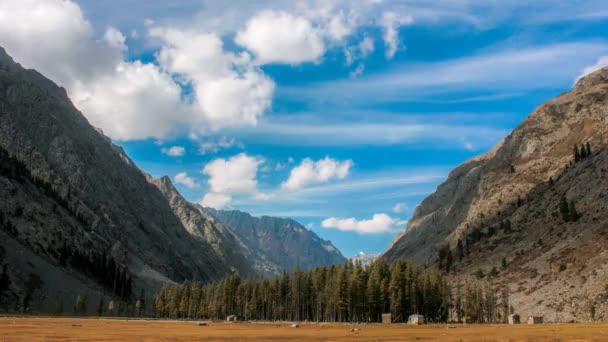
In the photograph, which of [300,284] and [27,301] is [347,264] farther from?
[27,301]

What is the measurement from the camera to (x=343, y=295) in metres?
143

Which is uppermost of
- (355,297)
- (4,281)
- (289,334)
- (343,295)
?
(4,281)

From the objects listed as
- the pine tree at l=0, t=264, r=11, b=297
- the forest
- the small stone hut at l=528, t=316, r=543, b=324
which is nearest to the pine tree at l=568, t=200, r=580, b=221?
the forest

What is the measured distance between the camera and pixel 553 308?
14562 cm

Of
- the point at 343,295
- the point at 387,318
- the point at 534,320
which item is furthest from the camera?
the point at 343,295

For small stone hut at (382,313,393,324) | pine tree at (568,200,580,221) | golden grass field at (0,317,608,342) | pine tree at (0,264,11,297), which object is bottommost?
small stone hut at (382,313,393,324)

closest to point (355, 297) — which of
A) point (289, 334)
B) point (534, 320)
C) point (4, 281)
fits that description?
point (534, 320)

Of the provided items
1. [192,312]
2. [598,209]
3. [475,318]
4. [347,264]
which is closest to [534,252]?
[598,209]

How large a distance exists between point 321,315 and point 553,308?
230 feet

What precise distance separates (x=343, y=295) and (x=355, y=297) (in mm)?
4197

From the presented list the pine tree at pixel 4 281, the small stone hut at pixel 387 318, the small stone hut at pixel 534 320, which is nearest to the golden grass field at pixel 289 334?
the small stone hut at pixel 534 320

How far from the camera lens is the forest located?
5502 inches

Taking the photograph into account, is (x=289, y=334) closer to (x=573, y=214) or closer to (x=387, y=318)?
(x=387, y=318)

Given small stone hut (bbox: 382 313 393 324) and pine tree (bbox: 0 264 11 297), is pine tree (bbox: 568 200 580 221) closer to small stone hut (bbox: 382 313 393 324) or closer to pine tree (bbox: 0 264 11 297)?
small stone hut (bbox: 382 313 393 324)
